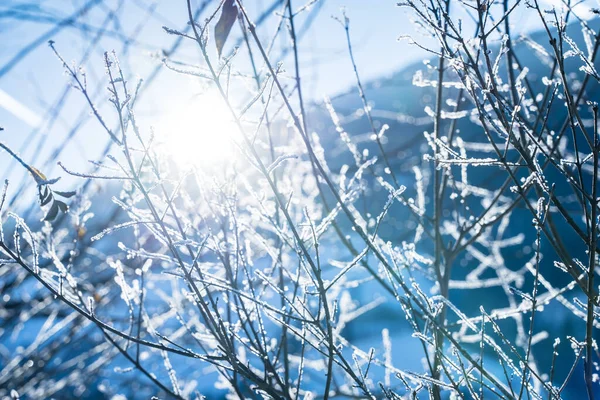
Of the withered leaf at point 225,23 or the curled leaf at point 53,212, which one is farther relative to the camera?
the curled leaf at point 53,212

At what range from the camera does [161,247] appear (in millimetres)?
3227

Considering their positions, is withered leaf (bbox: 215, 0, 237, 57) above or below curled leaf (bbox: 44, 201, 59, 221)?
above

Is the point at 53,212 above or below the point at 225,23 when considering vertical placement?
below

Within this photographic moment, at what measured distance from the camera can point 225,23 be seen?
1.09 m

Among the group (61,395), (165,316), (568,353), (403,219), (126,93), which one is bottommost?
(568,353)

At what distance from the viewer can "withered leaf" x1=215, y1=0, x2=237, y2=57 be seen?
108 centimetres

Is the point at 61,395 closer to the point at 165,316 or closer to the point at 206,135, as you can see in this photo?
the point at 165,316

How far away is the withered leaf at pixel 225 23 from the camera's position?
1077 millimetres

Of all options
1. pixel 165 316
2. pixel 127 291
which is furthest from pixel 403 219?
pixel 127 291

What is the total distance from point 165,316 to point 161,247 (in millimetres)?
517

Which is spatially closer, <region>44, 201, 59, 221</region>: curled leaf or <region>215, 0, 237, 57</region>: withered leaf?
<region>215, 0, 237, 57</region>: withered leaf

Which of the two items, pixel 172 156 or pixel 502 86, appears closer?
pixel 502 86

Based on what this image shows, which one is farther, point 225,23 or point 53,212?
point 53,212

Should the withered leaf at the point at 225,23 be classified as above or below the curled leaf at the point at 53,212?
above
